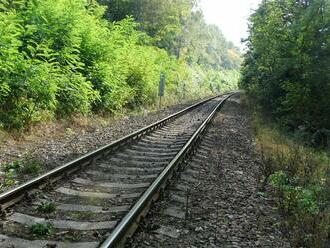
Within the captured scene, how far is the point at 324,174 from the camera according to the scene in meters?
9.40

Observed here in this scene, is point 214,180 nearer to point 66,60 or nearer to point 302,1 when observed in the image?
point 66,60

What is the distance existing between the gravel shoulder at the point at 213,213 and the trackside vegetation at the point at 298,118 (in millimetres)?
311

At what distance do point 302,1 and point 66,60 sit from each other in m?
A: 14.4

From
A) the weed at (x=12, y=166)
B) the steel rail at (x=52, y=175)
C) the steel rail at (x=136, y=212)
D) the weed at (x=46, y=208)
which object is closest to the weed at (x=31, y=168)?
the weed at (x=12, y=166)

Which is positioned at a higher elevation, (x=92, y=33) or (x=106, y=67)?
(x=92, y=33)

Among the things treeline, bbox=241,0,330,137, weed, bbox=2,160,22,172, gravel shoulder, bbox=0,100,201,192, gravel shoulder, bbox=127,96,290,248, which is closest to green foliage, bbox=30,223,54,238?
gravel shoulder, bbox=127,96,290,248

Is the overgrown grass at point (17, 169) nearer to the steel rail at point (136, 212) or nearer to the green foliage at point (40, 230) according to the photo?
the green foliage at point (40, 230)

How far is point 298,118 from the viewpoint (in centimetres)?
1791

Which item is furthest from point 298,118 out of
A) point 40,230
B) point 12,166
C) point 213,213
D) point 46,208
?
point 40,230

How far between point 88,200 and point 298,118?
13661 mm

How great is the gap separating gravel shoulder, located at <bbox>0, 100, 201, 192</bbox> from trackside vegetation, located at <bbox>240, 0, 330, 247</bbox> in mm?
4307

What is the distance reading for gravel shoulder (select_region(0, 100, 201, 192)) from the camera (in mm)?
8578

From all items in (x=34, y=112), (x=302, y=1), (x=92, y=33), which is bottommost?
(x=34, y=112)

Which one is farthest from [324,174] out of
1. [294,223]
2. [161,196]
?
[161,196]
